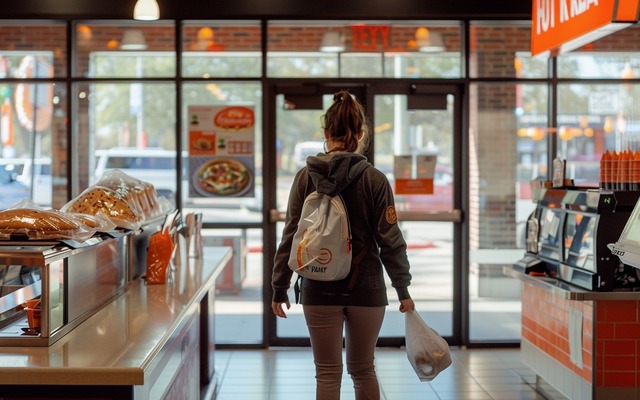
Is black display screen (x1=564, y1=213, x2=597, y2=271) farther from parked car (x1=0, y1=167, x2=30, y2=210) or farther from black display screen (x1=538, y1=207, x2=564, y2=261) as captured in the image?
parked car (x1=0, y1=167, x2=30, y2=210)

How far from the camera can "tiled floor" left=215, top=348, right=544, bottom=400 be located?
222 inches

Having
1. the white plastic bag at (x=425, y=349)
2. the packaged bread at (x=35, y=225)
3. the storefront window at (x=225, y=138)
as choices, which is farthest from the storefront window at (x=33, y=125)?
the white plastic bag at (x=425, y=349)

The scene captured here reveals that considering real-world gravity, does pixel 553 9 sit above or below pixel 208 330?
above

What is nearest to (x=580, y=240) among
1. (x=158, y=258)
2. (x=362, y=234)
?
(x=362, y=234)

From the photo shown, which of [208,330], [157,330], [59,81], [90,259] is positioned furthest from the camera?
[59,81]

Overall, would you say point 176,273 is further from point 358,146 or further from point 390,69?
point 390,69

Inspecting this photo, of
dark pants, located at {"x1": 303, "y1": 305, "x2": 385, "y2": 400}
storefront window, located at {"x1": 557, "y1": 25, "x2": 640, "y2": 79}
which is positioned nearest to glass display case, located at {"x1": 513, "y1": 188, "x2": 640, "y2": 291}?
dark pants, located at {"x1": 303, "y1": 305, "x2": 385, "y2": 400}

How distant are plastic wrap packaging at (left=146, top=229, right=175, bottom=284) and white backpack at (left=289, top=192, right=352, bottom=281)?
96cm

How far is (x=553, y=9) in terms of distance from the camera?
15.6 ft

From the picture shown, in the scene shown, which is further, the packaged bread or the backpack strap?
the backpack strap

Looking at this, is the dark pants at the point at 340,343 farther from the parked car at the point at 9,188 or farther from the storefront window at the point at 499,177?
the parked car at the point at 9,188

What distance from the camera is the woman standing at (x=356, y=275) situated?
3510 mm

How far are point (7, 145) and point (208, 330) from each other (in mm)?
2932

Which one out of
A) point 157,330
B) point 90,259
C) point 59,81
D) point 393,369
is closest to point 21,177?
point 59,81
